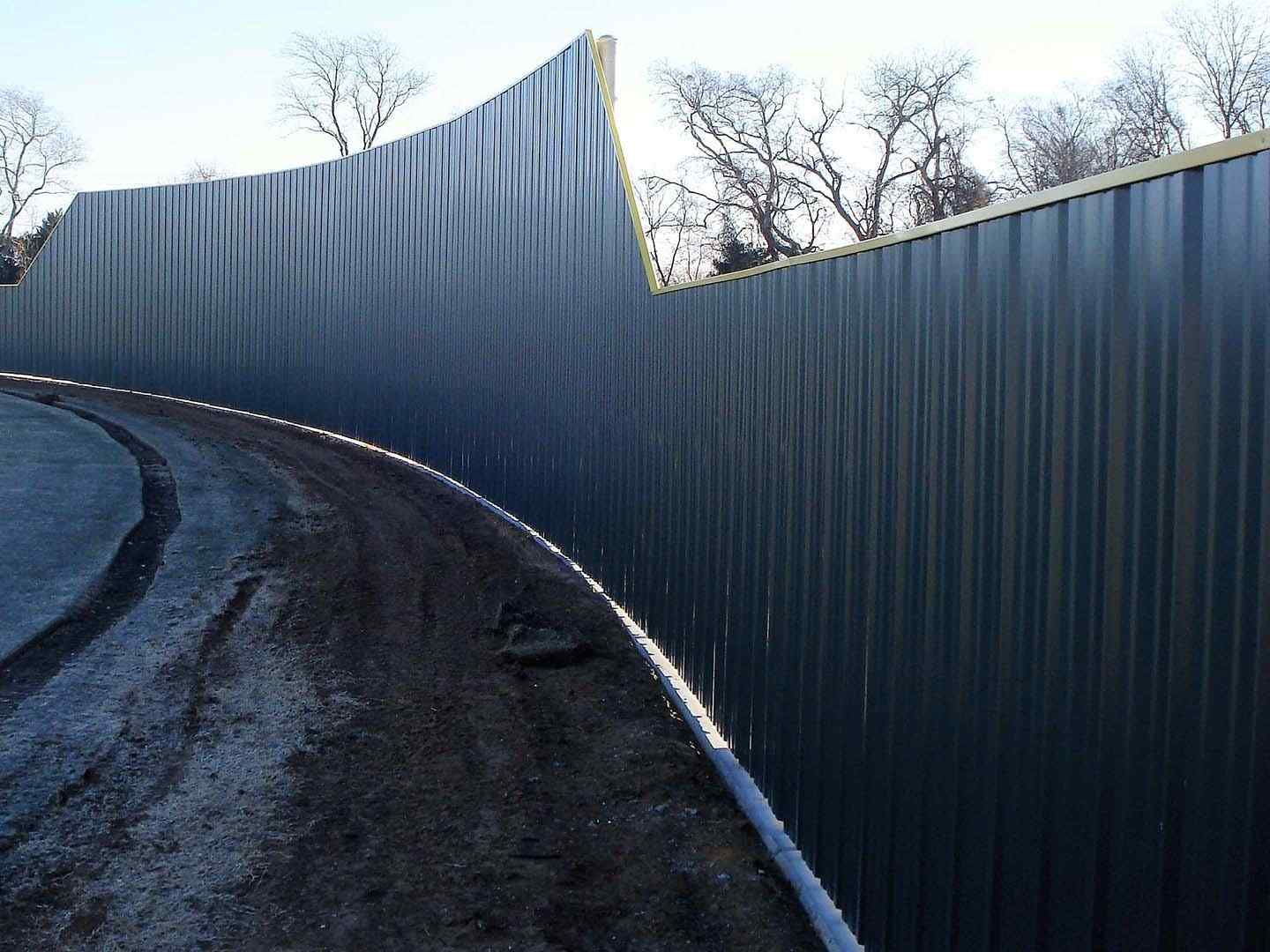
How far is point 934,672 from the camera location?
364 cm

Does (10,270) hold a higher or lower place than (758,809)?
higher

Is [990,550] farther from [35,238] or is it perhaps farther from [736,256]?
[35,238]

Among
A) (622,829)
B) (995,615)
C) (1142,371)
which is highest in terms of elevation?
(1142,371)

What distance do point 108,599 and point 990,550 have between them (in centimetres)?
788

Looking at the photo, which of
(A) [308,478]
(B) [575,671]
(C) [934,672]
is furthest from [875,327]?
(A) [308,478]

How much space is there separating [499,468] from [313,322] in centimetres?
739

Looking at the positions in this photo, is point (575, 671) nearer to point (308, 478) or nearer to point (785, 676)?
point (785, 676)

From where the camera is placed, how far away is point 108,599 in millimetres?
9031

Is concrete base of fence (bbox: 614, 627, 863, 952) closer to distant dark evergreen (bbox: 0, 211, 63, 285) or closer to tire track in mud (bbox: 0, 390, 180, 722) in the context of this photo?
tire track in mud (bbox: 0, 390, 180, 722)

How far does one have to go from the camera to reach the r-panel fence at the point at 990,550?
7.94ft

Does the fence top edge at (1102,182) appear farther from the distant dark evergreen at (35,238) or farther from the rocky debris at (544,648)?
the distant dark evergreen at (35,238)

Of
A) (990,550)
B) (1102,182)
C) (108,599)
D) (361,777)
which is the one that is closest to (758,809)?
(361,777)

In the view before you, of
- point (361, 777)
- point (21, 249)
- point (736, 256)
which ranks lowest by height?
point (361, 777)

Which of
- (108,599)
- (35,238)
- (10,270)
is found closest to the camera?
(108,599)
